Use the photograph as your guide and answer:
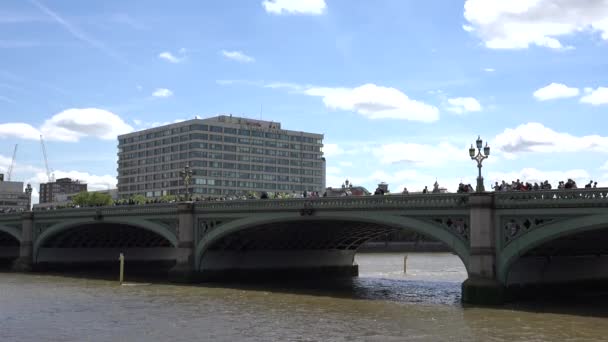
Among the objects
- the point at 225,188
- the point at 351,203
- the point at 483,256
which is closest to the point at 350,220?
the point at 351,203

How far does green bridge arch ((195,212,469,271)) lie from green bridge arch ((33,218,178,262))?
372 cm

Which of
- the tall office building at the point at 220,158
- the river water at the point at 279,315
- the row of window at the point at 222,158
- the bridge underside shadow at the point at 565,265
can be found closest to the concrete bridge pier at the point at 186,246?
the river water at the point at 279,315

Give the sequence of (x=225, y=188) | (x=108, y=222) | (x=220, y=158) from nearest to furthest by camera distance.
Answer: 1. (x=108, y=222)
2. (x=220, y=158)
3. (x=225, y=188)

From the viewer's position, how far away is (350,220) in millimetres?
43750

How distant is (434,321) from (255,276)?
27.7m

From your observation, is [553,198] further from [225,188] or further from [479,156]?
[225,188]

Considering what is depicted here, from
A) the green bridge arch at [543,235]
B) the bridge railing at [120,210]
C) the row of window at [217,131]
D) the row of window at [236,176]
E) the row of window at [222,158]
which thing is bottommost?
the green bridge arch at [543,235]

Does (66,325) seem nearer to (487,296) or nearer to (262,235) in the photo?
(487,296)

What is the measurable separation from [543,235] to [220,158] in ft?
434

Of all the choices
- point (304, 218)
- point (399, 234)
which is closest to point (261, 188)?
point (399, 234)

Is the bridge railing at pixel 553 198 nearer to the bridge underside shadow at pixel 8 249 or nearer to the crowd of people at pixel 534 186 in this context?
the crowd of people at pixel 534 186

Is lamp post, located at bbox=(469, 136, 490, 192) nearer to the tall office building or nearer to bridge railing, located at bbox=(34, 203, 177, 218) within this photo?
bridge railing, located at bbox=(34, 203, 177, 218)

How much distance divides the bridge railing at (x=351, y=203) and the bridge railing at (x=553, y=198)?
2.13 meters

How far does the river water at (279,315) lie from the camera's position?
2808 centimetres
